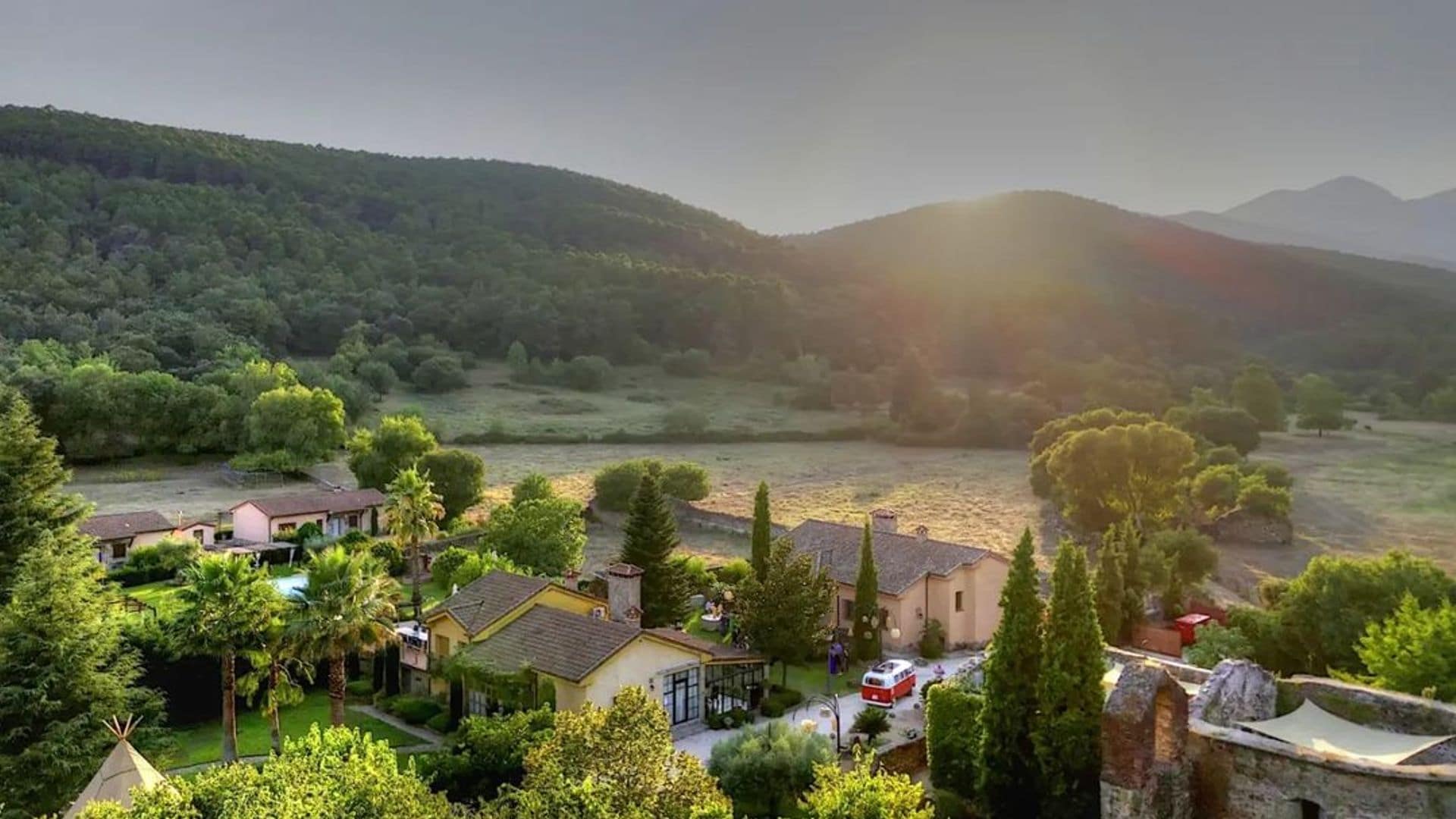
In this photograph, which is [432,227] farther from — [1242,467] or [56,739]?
[56,739]

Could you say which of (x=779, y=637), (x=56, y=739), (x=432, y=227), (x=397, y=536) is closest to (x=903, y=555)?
(x=779, y=637)

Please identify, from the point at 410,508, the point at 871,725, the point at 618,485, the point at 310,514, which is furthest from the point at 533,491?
the point at 871,725

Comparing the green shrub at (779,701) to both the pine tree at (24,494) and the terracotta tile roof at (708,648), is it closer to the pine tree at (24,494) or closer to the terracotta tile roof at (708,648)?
the terracotta tile roof at (708,648)

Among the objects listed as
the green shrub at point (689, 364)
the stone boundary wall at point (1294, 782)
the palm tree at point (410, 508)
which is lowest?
the stone boundary wall at point (1294, 782)

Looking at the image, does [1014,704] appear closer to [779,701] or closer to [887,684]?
[887,684]

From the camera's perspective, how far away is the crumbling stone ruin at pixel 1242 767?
15047 millimetres

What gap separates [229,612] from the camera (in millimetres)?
21906

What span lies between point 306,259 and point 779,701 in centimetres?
11129

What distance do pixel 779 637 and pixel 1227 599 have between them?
23.3m

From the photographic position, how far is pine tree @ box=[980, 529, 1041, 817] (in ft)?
63.7

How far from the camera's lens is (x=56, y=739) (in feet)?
66.0

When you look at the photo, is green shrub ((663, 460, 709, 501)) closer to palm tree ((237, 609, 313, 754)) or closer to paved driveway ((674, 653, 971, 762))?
paved driveway ((674, 653, 971, 762))

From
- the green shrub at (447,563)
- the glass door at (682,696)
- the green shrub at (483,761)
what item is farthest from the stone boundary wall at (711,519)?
the green shrub at (483,761)

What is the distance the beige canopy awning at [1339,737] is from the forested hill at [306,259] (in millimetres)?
84142
